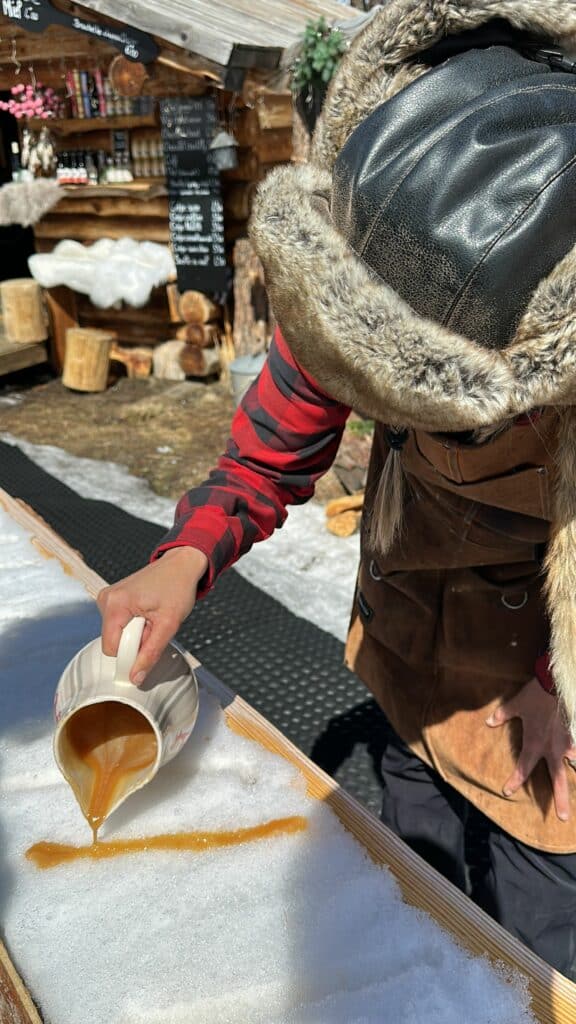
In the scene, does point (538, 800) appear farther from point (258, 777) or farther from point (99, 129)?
point (99, 129)

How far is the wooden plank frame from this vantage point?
35.4 inches

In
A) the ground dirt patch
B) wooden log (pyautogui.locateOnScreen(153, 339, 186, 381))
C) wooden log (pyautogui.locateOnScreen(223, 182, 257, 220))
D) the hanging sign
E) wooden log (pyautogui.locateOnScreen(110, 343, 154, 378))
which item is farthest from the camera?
wooden log (pyautogui.locateOnScreen(110, 343, 154, 378))

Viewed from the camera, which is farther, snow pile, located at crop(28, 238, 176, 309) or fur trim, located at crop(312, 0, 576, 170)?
snow pile, located at crop(28, 238, 176, 309)

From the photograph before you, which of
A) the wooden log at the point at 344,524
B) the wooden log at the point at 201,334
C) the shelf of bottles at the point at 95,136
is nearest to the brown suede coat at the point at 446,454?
the wooden log at the point at 344,524

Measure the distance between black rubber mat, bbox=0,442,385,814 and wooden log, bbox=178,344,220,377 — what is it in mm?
2937

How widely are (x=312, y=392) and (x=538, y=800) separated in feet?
2.55

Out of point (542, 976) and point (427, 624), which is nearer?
point (542, 976)

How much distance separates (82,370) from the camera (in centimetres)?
643

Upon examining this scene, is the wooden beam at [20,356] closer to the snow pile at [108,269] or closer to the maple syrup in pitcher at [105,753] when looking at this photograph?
the snow pile at [108,269]

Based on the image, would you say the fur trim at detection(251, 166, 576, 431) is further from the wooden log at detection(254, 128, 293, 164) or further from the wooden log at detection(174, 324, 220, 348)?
the wooden log at detection(174, 324, 220, 348)

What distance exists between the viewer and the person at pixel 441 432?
0.82m

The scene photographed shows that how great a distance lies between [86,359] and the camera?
6363 mm

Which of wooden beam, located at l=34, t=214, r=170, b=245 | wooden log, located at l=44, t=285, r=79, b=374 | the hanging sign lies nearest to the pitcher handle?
the hanging sign

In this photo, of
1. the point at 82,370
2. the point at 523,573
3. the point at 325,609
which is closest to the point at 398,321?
the point at 523,573
